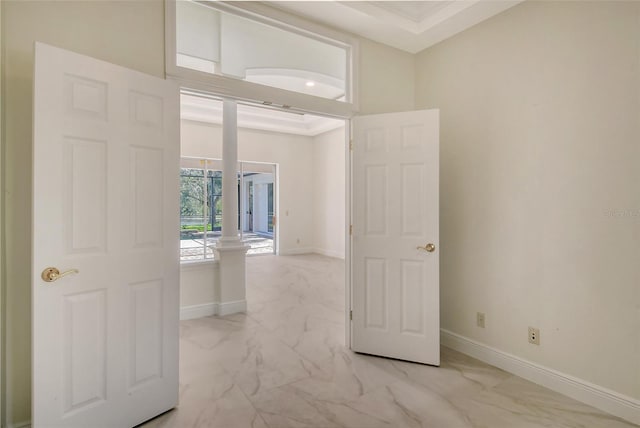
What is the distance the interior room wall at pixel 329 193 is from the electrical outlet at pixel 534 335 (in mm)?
5577

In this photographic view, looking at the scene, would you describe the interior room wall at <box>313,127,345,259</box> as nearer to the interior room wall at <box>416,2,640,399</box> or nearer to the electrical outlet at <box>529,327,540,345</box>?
the interior room wall at <box>416,2,640,399</box>

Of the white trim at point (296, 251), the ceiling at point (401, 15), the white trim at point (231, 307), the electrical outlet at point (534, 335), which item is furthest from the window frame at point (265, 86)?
the white trim at point (296, 251)

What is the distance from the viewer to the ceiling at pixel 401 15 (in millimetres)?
2568

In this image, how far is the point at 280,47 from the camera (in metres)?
2.78

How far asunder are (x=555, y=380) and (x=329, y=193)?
663 centimetres

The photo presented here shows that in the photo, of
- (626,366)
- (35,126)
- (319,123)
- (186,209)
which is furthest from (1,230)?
(319,123)

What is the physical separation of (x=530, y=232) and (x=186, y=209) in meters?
6.50

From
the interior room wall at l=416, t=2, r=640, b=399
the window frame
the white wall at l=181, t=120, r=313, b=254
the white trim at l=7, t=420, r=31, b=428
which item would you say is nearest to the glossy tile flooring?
the interior room wall at l=416, t=2, r=640, b=399

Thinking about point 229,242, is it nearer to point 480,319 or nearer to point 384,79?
point 384,79

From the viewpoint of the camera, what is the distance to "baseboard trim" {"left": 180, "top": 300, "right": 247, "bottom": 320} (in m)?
3.82

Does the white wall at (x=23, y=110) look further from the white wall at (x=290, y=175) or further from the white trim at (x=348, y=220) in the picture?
the white wall at (x=290, y=175)

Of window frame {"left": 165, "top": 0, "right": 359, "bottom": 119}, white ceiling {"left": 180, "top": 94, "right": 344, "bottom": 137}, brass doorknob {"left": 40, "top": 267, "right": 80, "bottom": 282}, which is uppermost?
white ceiling {"left": 180, "top": 94, "right": 344, "bottom": 137}

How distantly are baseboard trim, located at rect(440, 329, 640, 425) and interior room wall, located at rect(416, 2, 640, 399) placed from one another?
0.15ft

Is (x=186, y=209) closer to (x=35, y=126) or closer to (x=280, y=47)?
(x=280, y=47)
